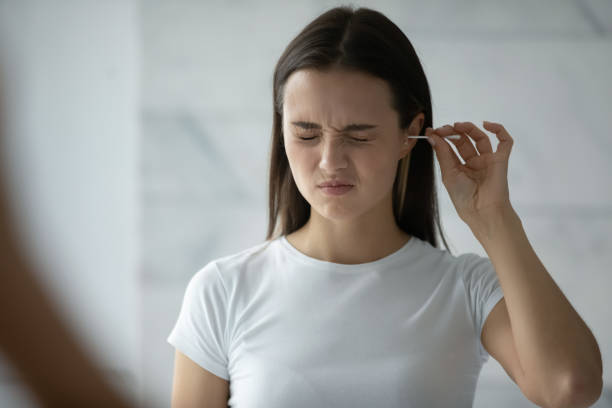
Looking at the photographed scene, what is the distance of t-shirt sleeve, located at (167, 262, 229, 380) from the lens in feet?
3.36

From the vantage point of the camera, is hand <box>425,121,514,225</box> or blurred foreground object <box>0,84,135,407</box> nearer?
blurred foreground object <box>0,84,135,407</box>

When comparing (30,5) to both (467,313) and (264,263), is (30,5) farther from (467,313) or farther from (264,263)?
(467,313)

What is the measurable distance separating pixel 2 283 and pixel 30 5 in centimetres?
222

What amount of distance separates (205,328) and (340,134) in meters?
0.40

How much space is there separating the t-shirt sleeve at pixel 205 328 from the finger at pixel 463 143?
0.48 m

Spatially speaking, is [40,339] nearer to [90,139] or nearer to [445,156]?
[445,156]

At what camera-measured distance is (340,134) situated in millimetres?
975

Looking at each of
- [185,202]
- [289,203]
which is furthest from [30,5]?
[289,203]

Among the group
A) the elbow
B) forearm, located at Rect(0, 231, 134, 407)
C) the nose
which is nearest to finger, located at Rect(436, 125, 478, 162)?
the nose

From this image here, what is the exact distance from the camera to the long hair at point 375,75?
38.1 inches

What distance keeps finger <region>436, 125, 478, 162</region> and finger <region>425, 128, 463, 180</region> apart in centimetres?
2

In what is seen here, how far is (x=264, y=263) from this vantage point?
1105 mm

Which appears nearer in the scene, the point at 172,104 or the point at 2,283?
the point at 2,283

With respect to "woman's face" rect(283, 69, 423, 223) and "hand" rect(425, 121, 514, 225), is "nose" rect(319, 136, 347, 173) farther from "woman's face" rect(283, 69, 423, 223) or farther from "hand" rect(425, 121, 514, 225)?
"hand" rect(425, 121, 514, 225)
